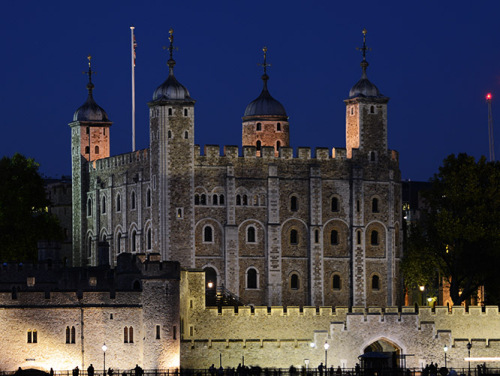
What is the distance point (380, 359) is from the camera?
97125mm

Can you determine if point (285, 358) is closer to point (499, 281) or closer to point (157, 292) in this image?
point (157, 292)

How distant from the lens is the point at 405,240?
129750 millimetres

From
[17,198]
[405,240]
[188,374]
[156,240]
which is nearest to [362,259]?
[405,240]

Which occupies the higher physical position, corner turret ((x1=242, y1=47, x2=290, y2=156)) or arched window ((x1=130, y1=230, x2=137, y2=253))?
corner turret ((x1=242, y1=47, x2=290, y2=156))

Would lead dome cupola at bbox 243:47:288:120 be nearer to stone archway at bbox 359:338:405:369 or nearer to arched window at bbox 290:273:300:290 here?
arched window at bbox 290:273:300:290

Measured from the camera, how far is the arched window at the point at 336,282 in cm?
12619

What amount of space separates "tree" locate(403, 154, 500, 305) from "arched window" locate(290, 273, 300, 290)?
26.7ft

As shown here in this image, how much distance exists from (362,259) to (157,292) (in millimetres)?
30168

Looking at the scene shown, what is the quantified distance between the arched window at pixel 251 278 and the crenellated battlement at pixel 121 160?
35.2 feet

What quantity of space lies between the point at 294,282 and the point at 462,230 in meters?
13.9

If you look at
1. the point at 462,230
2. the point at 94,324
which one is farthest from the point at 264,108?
the point at 94,324

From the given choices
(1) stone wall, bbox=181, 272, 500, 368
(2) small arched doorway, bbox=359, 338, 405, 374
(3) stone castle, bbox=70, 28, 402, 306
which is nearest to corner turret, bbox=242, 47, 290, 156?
(3) stone castle, bbox=70, 28, 402, 306

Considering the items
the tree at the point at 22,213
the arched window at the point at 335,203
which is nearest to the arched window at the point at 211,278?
the arched window at the point at 335,203

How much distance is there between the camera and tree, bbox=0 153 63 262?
411ft
